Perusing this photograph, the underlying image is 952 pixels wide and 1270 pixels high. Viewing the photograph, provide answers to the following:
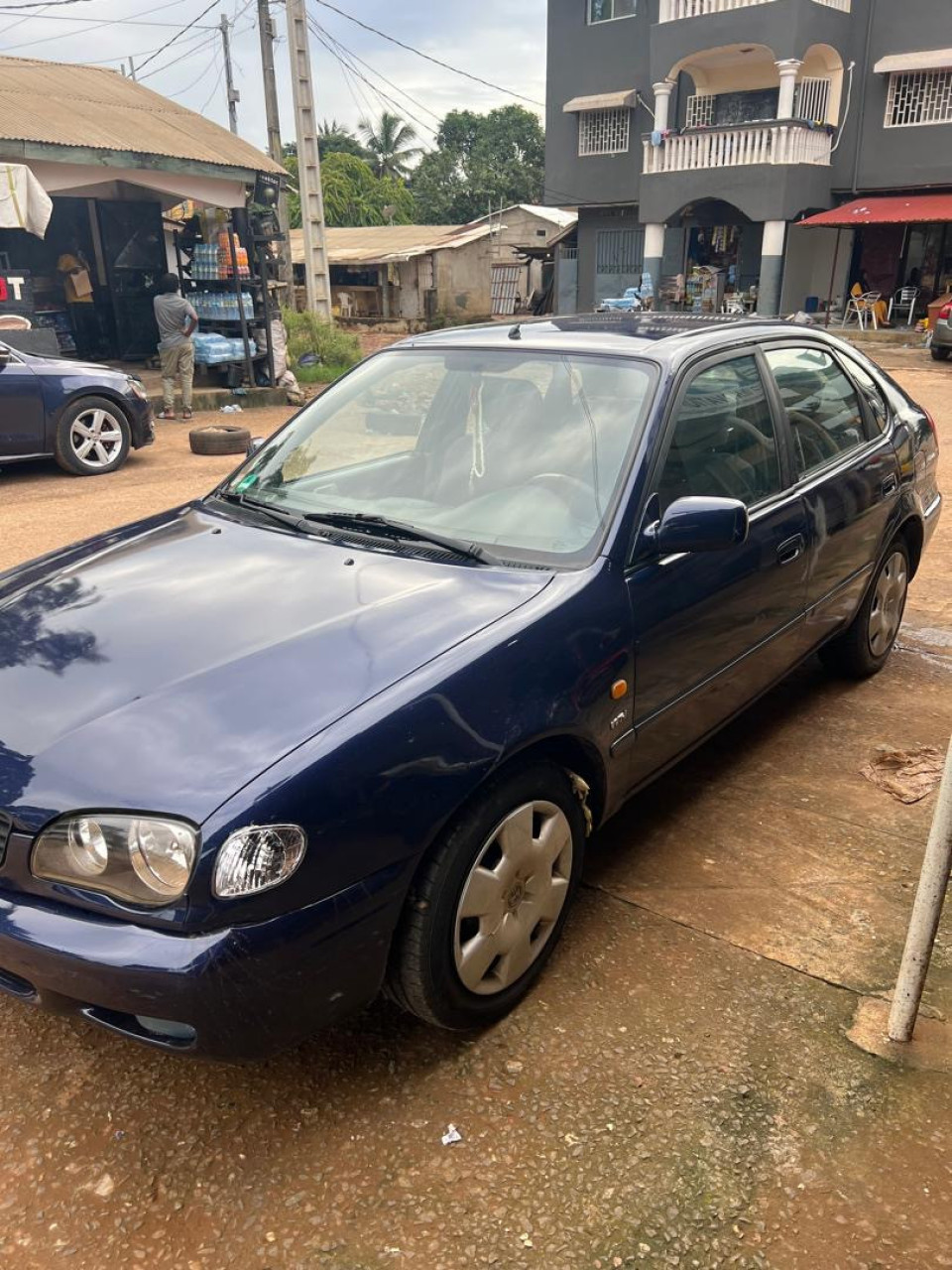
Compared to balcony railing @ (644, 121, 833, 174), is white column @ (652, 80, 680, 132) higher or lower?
higher

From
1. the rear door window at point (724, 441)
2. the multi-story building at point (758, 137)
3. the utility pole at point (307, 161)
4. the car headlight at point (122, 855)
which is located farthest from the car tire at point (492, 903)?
the multi-story building at point (758, 137)

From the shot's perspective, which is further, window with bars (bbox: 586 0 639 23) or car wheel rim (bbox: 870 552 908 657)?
window with bars (bbox: 586 0 639 23)

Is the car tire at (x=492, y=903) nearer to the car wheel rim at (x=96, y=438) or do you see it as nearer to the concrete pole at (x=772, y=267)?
the car wheel rim at (x=96, y=438)

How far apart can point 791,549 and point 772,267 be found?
23.1m

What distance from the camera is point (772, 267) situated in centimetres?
2416

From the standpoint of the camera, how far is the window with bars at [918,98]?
22.7 meters

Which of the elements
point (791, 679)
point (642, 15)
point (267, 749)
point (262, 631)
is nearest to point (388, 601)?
point (262, 631)

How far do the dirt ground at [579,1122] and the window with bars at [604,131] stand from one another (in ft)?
90.8

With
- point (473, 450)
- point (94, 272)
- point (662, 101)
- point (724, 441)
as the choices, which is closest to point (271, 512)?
point (473, 450)

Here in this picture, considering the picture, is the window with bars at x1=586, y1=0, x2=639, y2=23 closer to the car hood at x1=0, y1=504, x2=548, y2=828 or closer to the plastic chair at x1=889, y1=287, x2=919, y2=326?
the plastic chair at x1=889, y1=287, x2=919, y2=326

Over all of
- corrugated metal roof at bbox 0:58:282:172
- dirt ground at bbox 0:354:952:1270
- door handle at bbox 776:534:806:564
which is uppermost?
corrugated metal roof at bbox 0:58:282:172

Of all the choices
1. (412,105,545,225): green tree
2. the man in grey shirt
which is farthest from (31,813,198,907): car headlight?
(412,105,545,225): green tree

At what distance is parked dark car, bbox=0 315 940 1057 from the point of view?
1981mm

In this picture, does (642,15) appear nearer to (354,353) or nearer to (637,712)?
(354,353)
